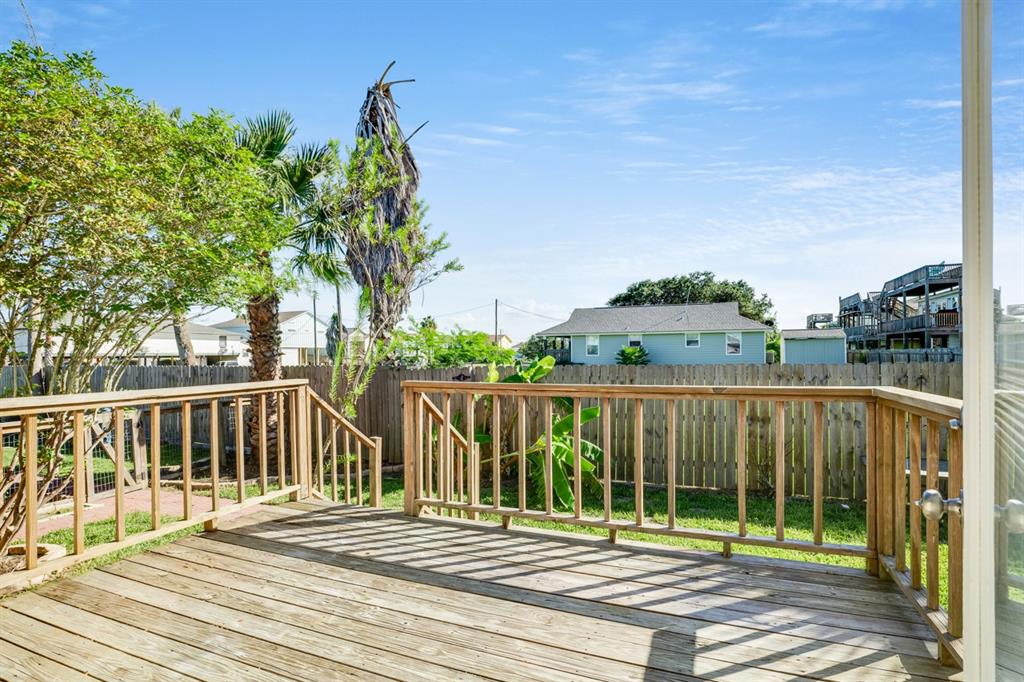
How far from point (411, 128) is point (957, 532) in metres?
9.59

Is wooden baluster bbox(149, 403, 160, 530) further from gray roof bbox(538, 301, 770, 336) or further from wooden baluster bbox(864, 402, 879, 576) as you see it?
gray roof bbox(538, 301, 770, 336)

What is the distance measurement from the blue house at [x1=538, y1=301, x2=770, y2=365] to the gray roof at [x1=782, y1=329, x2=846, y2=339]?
319 cm

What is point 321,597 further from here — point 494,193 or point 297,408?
point 494,193

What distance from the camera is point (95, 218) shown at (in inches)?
126

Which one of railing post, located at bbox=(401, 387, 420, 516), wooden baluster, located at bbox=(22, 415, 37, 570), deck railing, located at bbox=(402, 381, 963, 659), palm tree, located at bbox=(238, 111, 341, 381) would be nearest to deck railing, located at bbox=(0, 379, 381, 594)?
wooden baluster, located at bbox=(22, 415, 37, 570)

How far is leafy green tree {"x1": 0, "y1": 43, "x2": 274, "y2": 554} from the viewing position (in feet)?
9.76

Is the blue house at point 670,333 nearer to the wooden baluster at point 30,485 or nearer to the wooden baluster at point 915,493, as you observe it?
the wooden baluster at point 915,493

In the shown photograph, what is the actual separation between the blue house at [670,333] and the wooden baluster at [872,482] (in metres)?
19.7

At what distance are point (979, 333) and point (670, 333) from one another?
22.5 metres

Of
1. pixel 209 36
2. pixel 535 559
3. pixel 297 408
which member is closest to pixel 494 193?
pixel 209 36

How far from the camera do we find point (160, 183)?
3678mm

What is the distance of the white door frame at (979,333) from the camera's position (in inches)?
43.4

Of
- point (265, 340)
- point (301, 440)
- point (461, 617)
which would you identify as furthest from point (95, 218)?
point (265, 340)

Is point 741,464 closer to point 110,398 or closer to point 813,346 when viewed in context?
point 110,398
